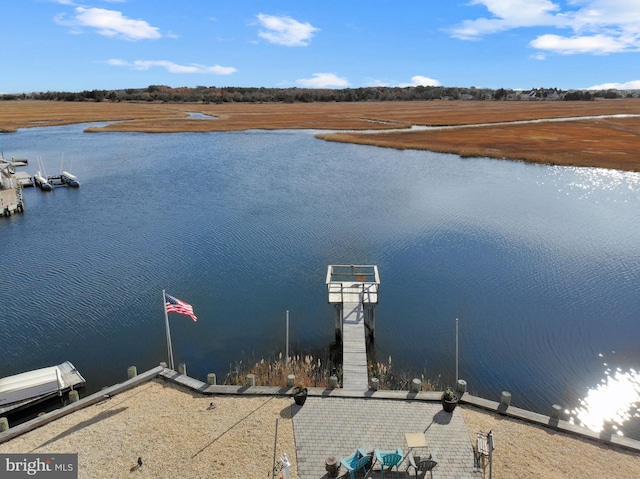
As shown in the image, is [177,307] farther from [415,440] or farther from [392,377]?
[415,440]

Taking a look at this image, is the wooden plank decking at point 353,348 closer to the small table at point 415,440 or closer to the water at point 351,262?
the water at point 351,262

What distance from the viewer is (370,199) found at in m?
50.5

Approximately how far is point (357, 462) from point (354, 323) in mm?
9093

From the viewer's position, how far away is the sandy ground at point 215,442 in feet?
46.3

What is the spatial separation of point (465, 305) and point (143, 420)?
62.5ft

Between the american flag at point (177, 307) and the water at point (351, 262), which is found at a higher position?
the american flag at point (177, 307)

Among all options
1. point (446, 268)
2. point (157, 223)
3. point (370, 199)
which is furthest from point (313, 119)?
point (446, 268)

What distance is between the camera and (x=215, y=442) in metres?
15.2

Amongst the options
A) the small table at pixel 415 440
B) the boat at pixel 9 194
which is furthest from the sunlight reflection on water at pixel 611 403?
the boat at pixel 9 194

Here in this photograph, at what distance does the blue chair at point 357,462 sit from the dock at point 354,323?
13.5 ft

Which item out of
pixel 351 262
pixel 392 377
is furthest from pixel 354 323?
pixel 351 262

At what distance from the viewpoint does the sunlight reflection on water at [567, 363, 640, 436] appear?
18.2m

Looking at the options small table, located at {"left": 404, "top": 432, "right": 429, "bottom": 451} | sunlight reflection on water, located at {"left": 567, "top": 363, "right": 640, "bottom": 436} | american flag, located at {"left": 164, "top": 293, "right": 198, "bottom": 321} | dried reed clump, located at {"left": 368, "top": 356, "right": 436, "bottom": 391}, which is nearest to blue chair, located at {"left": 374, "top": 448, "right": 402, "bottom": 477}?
small table, located at {"left": 404, "top": 432, "right": 429, "bottom": 451}

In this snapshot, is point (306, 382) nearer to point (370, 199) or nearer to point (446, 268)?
point (446, 268)
